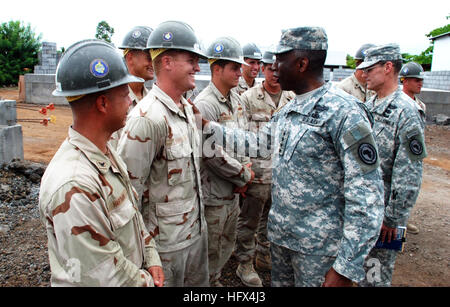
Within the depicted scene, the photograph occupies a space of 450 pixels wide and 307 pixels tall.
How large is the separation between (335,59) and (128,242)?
2947 cm

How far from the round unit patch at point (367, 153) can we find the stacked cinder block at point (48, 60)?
1783cm

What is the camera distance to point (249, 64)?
5957mm

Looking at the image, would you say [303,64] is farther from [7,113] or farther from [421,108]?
[7,113]

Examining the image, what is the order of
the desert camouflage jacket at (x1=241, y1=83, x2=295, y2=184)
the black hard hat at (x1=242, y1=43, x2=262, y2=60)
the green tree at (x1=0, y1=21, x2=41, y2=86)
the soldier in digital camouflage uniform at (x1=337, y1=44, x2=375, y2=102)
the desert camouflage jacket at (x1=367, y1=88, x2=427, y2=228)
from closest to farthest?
the desert camouflage jacket at (x1=367, y1=88, x2=427, y2=228) → the desert camouflage jacket at (x1=241, y1=83, x2=295, y2=184) → the black hard hat at (x1=242, y1=43, x2=262, y2=60) → the soldier in digital camouflage uniform at (x1=337, y1=44, x2=375, y2=102) → the green tree at (x1=0, y1=21, x2=41, y2=86)

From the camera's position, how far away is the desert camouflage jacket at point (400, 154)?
3.04 metres

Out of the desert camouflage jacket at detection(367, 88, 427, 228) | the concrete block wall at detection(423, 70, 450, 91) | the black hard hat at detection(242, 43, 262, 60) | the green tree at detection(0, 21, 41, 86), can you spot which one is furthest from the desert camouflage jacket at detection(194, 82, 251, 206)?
the green tree at detection(0, 21, 41, 86)

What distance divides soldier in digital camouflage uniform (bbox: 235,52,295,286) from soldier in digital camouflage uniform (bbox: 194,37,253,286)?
19.6 inches

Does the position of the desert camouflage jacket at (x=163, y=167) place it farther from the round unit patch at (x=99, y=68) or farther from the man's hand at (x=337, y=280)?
the man's hand at (x=337, y=280)

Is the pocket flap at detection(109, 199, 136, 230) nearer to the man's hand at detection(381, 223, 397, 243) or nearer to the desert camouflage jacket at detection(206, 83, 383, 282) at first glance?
the desert camouflage jacket at detection(206, 83, 383, 282)

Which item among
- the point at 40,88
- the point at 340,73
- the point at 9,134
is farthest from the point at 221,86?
the point at 40,88

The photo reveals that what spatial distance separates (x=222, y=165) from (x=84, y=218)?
1.93 m

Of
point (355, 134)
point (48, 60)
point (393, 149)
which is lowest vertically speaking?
point (393, 149)

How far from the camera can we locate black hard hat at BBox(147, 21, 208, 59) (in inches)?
103
